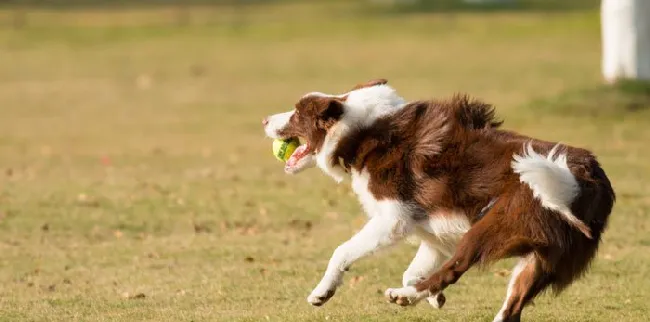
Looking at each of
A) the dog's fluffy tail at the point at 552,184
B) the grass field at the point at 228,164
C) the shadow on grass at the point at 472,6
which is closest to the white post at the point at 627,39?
the grass field at the point at 228,164

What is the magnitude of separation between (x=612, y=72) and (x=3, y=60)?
17.0m

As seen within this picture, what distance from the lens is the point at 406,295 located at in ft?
24.9

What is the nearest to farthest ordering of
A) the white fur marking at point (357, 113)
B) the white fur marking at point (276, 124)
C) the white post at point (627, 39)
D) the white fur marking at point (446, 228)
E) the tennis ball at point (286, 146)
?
the white fur marking at point (446, 228) → the white fur marking at point (357, 113) → the white fur marking at point (276, 124) → the tennis ball at point (286, 146) → the white post at point (627, 39)

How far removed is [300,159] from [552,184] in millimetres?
1918

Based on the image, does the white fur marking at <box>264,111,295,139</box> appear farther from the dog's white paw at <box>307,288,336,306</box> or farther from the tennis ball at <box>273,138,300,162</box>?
the dog's white paw at <box>307,288,336,306</box>

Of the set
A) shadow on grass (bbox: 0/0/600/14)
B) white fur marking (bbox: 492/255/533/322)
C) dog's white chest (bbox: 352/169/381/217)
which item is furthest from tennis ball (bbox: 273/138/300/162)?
shadow on grass (bbox: 0/0/600/14)

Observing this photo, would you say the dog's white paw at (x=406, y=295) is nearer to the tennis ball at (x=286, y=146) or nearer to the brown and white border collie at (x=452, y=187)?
the brown and white border collie at (x=452, y=187)

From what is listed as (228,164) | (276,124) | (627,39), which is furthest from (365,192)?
(627,39)

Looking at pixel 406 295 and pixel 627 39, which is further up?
pixel 406 295

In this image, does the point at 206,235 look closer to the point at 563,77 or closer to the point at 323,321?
the point at 323,321

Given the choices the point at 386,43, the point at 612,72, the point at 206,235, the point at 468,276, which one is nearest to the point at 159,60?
the point at 386,43

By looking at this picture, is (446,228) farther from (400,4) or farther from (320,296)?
(400,4)

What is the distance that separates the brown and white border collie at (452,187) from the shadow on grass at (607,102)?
39.1 feet

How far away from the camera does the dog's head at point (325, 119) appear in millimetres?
8125
